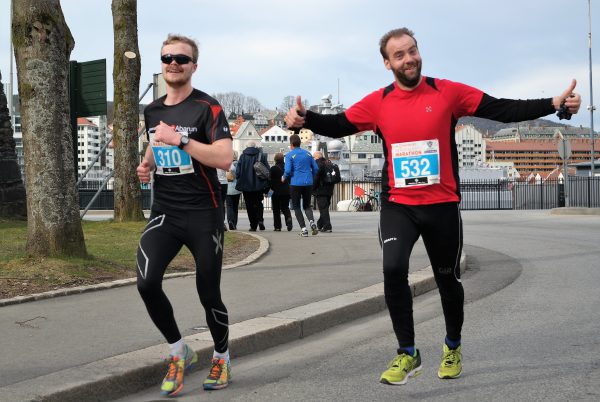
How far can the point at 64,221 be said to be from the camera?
8.86 meters

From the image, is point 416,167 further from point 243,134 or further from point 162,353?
point 243,134

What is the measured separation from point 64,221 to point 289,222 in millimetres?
8525

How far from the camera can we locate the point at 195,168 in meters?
4.75

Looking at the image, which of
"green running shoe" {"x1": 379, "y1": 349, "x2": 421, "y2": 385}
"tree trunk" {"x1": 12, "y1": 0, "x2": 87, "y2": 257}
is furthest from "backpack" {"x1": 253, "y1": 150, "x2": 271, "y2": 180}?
"green running shoe" {"x1": 379, "y1": 349, "x2": 421, "y2": 385}

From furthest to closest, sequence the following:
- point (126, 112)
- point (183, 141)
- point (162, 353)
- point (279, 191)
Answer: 1. point (279, 191)
2. point (126, 112)
3. point (162, 353)
4. point (183, 141)

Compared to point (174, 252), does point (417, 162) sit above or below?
above

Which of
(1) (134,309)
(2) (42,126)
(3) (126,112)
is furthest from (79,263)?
(3) (126,112)

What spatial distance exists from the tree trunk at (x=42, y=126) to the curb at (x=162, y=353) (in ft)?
10.2

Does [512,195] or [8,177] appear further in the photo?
[512,195]

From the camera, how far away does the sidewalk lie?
4.64 metres

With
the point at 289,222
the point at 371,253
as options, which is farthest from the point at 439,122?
the point at 289,222

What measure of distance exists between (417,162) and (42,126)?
5.09 m

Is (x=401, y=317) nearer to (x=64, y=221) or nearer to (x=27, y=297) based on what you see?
(x=27, y=297)

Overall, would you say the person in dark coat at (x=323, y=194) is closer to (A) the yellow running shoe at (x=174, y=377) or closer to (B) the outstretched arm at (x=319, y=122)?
(B) the outstretched arm at (x=319, y=122)
